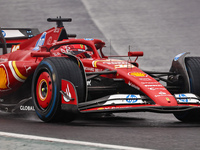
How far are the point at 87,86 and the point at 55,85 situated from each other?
2.88 ft

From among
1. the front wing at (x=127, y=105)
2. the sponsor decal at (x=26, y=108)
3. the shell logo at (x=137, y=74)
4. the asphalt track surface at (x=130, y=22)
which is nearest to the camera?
the front wing at (x=127, y=105)

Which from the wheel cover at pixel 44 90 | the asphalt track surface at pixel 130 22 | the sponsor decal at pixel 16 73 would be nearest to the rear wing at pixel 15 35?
the sponsor decal at pixel 16 73

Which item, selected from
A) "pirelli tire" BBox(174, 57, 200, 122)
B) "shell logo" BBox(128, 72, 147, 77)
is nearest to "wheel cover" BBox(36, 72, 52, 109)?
"shell logo" BBox(128, 72, 147, 77)

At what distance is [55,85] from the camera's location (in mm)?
7125

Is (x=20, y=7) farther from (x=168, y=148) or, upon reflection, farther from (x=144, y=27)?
(x=168, y=148)

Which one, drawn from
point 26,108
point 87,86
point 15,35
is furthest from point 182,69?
point 15,35

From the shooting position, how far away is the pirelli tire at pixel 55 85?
712 centimetres

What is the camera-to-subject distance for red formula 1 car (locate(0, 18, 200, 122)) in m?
6.86

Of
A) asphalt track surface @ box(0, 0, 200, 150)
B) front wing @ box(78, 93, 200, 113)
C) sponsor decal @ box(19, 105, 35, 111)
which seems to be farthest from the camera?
asphalt track surface @ box(0, 0, 200, 150)

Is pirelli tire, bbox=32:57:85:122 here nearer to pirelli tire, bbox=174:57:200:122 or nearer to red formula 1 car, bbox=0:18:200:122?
red formula 1 car, bbox=0:18:200:122

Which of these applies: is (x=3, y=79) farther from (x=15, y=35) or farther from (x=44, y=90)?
(x=15, y=35)

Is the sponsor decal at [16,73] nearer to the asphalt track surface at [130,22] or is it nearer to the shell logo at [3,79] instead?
the shell logo at [3,79]

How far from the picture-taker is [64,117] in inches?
283

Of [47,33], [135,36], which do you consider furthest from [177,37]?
[47,33]
